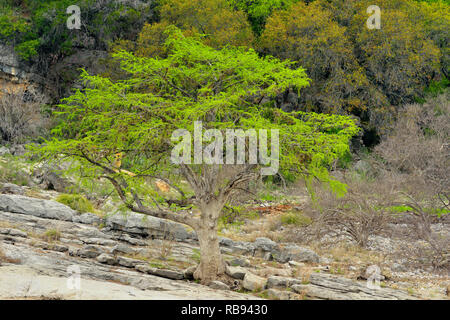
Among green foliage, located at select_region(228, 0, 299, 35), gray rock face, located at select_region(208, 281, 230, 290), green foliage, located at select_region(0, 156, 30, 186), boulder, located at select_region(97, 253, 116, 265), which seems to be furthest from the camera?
green foliage, located at select_region(228, 0, 299, 35)

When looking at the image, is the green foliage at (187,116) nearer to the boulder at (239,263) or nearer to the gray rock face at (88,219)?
the boulder at (239,263)

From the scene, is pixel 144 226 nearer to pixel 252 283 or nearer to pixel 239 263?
pixel 239 263

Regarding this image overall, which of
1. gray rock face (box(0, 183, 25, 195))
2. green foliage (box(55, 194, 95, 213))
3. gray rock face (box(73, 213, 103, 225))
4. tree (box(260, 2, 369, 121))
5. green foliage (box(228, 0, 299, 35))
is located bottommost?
gray rock face (box(73, 213, 103, 225))

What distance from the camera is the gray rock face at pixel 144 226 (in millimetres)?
14914

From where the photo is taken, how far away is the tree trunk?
10430mm

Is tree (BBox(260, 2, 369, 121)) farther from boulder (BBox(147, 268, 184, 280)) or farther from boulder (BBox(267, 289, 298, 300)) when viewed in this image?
boulder (BBox(267, 289, 298, 300))

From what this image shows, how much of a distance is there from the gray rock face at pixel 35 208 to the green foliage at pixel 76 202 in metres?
1.22

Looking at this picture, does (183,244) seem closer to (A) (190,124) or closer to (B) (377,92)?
(A) (190,124)

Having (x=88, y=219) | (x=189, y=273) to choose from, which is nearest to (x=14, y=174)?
(x=88, y=219)

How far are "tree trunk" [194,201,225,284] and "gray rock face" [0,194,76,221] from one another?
625 cm

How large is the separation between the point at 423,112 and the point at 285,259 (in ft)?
61.9

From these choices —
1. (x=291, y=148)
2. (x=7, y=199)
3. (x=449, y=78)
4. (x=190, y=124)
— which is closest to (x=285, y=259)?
(x=291, y=148)

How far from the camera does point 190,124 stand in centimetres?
973

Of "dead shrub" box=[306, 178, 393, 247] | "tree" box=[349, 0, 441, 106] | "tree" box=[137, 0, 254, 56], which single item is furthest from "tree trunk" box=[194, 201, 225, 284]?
"tree" box=[349, 0, 441, 106]
